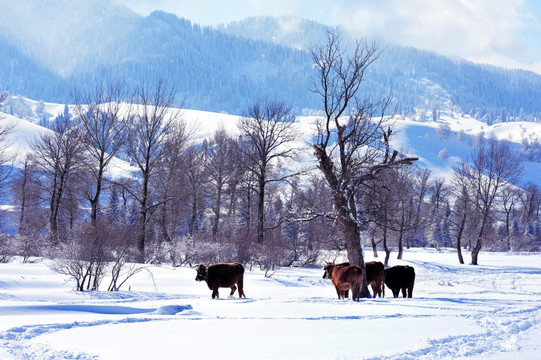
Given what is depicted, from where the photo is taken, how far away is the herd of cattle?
36.4 feet

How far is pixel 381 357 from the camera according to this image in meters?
4.40

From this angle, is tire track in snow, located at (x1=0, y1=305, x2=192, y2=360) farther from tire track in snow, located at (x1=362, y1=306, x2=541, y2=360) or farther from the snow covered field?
tire track in snow, located at (x1=362, y1=306, x2=541, y2=360)

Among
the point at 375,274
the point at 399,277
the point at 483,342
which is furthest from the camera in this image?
the point at 375,274

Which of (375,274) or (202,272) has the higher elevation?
(202,272)

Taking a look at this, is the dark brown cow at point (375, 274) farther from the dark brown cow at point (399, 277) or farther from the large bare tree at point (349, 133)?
the large bare tree at point (349, 133)

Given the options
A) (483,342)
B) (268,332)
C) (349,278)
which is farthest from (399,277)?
(268,332)

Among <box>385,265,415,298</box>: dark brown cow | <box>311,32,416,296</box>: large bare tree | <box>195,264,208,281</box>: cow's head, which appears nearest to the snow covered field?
<box>195,264,208,281</box>: cow's head

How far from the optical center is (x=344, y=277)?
11.1m

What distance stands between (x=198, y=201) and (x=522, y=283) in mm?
23429

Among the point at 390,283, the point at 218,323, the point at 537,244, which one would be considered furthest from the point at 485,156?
the point at 537,244

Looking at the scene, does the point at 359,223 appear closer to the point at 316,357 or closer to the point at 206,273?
the point at 206,273

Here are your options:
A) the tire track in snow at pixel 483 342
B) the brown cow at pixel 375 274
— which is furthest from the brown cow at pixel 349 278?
the tire track in snow at pixel 483 342

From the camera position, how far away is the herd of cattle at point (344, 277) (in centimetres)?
1109

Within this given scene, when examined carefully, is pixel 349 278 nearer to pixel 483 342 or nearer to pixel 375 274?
pixel 375 274
